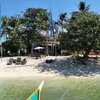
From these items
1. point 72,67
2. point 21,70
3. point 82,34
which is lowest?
point 21,70

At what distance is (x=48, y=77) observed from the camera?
1193 inches

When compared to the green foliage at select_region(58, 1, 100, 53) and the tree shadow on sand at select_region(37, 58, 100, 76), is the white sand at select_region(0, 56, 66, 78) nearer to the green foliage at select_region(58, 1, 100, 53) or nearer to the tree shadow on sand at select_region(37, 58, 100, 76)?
the tree shadow on sand at select_region(37, 58, 100, 76)

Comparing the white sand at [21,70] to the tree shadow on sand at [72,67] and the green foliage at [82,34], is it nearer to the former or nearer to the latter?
the tree shadow on sand at [72,67]

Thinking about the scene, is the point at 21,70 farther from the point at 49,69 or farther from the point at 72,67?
the point at 72,67

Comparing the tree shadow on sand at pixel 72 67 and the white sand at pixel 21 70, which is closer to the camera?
the white sand at pixel 21 70

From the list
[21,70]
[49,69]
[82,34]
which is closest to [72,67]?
[49,69]

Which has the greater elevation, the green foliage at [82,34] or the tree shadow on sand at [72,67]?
the green foliage at [82,34]

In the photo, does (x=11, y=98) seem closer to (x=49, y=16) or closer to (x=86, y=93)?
(x=86, y=93)

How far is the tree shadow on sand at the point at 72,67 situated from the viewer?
1257 inches

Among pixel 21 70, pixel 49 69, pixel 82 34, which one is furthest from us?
pixel 82 34

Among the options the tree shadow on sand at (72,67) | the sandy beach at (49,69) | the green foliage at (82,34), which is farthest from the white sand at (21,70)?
the green foliage at (82,34)

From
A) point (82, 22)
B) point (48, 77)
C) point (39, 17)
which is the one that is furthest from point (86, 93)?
point (39, 17)

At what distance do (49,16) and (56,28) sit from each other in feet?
13.6

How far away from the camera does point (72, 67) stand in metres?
34.1
